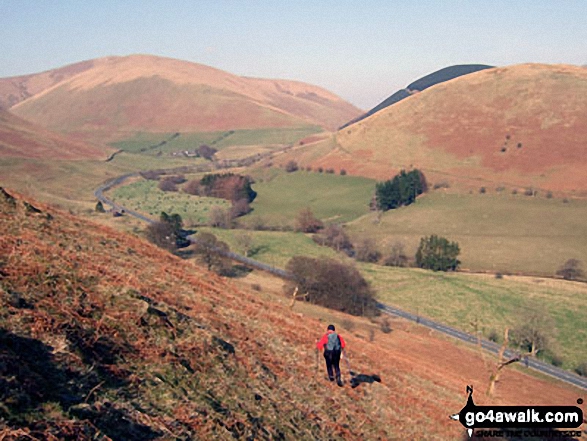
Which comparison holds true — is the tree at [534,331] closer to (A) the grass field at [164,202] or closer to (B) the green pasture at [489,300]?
(B) the green pasture at [489,300]

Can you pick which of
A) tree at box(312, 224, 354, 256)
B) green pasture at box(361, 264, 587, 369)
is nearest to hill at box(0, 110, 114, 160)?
tree at box(312, 224, 354, 256)

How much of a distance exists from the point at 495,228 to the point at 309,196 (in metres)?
56.1

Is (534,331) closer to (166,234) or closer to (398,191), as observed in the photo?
(166,234)

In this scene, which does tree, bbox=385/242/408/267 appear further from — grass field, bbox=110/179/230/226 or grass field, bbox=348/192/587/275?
grass field, bbox=110/179/230/226

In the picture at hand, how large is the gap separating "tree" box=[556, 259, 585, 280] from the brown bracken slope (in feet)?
208

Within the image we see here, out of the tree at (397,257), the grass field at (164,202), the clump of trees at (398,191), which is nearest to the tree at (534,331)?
the tree at (397,257)

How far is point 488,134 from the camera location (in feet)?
480

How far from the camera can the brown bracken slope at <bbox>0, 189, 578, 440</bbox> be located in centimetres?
1004

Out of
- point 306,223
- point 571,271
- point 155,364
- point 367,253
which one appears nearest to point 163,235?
point 306,223

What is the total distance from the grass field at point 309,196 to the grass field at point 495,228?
966cm

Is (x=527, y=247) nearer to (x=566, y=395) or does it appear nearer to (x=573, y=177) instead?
(x=573, y=177)

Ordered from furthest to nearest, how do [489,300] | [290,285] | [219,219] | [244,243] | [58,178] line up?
[58,178] < [219,219] < [244,243] < [489,300] < [290,285]

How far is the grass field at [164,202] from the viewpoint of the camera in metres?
120

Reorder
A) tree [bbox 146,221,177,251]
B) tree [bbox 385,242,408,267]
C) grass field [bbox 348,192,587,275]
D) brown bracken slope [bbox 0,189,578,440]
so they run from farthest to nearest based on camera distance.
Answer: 1. tree [bbox 385,242,408,267]
2. grass field [bbox 348,192,587,275]
3. tree [bbox 146,221,177,251]
4. brown bracken slope [bbox 0,189,578,440]
